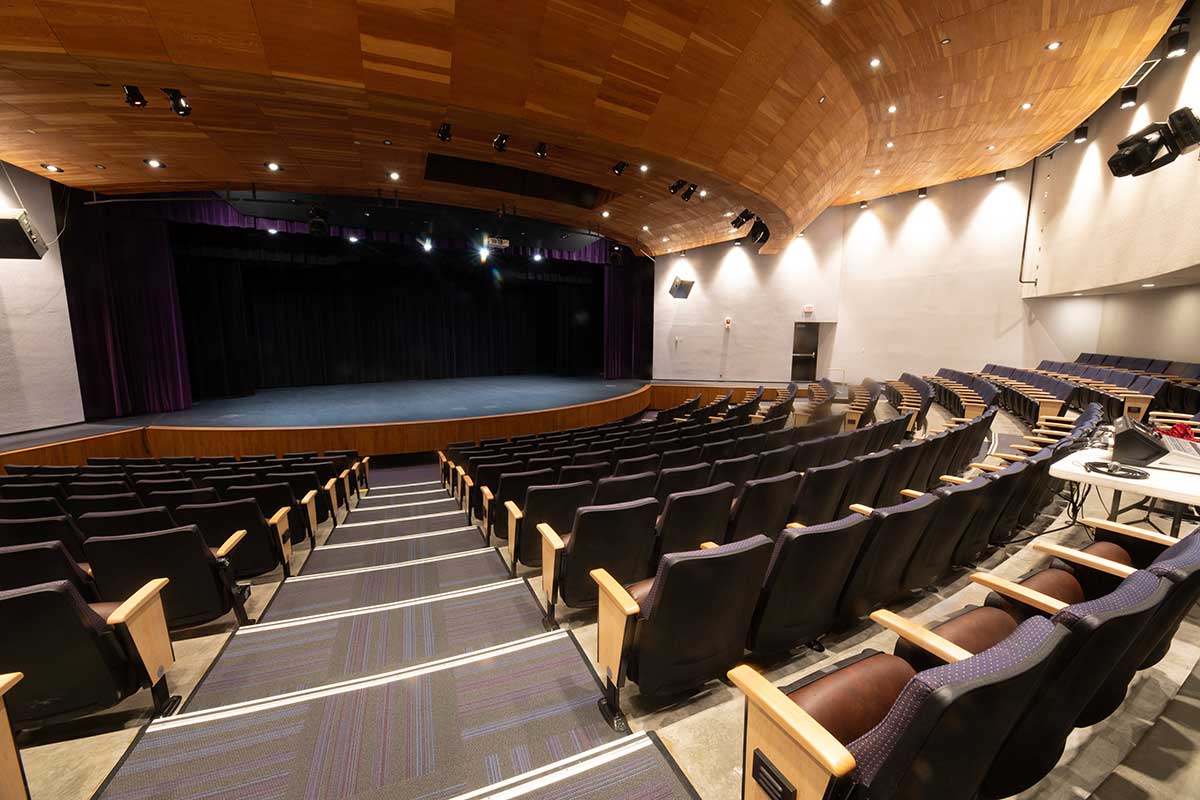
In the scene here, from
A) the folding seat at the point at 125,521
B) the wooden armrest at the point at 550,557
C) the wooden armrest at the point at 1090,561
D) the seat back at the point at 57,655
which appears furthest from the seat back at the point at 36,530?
the wooden armrest at the point at 1090,561

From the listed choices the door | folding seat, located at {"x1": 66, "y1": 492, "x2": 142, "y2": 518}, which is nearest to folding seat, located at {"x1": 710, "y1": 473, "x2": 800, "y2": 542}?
folding seat, located at {"x1": 66, "y1": 492, "x2": 142, "y2": 518}

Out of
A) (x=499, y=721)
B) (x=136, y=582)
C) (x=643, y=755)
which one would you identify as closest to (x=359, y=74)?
(x=136, y=582)

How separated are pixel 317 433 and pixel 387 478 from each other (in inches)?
59.2

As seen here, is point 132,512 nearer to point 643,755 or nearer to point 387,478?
point 643,755

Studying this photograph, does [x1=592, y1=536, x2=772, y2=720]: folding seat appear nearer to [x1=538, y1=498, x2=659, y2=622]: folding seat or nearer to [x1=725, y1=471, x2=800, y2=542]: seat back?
[x1=538, y1=498, x2=659, y2=622]: folding seat

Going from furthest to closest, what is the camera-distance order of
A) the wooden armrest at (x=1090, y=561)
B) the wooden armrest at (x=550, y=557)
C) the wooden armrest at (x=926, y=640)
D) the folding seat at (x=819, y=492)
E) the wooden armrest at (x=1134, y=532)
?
the folding seat at (x=819, y=492) → the wooden armrest at (x=550, y=557) → the wooden armrest at (x=1134, y=532) → the wooden armrest at (x=1090, y=561) → the wooden armrest at (x=926, y=640)

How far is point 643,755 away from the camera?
1.69 metres

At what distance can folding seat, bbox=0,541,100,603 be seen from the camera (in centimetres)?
218

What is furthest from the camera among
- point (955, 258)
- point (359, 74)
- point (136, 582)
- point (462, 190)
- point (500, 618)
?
point (955, 258)

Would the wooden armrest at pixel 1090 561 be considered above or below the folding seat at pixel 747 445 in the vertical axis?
above

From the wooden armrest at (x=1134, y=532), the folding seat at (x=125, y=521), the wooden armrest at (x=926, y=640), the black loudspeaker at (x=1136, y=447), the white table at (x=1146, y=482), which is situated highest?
the black loudspeaker at (x=1136, y=447)

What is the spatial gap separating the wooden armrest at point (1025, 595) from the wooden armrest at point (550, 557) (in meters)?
1.85

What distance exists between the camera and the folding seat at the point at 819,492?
3.12 meters

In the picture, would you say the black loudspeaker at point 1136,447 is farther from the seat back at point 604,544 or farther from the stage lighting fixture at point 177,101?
the stage lighting fixture at point 177,101
